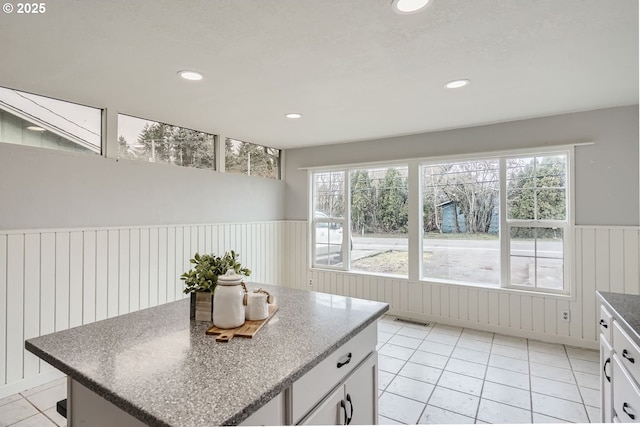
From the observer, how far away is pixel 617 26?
169cm

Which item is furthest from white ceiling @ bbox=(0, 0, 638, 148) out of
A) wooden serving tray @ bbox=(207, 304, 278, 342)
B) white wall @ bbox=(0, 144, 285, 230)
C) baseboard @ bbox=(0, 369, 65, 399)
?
baseboard @ bbox=(0, 369, 65, 399)

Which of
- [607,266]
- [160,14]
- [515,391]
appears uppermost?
[160,14]

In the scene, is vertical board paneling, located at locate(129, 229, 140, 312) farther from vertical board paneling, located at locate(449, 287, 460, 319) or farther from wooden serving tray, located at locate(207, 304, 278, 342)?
vertical board paneling, located at locate(449, 287, 460, 319)

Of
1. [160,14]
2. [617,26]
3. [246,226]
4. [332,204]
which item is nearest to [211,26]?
[160,14]

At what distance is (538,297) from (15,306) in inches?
186

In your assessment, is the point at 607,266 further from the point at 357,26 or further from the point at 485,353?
the point at 357,26

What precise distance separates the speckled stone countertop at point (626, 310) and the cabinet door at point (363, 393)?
111cm

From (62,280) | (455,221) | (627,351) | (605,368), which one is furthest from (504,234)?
(62,280)

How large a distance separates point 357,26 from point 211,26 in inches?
30.4

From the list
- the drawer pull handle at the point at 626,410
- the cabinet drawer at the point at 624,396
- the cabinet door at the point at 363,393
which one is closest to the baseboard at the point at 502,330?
the cabinet drawer at the point at 624,396

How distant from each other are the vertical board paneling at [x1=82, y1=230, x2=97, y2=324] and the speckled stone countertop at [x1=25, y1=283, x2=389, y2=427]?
1.66 metres

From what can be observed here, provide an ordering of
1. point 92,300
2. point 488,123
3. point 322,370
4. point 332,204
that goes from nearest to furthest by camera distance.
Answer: point 322,370
point 92,300
point 488,123
point 332,204

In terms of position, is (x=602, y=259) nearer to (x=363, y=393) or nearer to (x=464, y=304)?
(x=464, y=304)

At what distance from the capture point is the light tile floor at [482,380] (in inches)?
85.8
